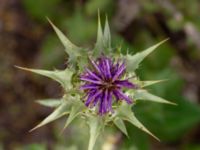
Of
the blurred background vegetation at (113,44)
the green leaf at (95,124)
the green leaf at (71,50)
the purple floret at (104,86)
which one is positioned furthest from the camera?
the blurred background vegetation at (113,44)

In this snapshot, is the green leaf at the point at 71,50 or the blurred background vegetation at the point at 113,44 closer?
the green leaf at the point at 71,50

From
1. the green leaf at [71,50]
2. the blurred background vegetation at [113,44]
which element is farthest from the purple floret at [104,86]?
the blurred background vegetation at [113,44]

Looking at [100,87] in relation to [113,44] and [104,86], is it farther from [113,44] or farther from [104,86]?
[113,44]

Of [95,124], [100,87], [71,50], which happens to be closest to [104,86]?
[100,87]

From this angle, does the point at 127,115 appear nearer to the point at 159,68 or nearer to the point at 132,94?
the point at 132,94

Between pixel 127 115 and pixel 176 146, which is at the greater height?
pixel 127 115

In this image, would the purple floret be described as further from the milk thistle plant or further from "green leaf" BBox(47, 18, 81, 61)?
"green leaf" BBox(47, 18, 81, 61)

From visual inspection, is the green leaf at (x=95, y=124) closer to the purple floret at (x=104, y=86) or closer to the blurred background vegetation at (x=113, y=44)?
the purple floret at (x=104, y=86)

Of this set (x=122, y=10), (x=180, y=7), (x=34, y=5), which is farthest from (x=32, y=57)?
(x=180, y=7)
